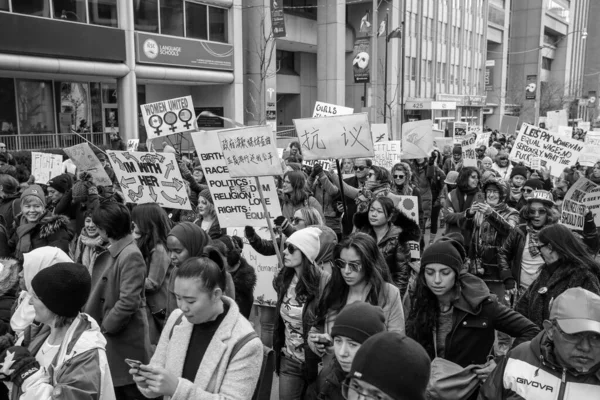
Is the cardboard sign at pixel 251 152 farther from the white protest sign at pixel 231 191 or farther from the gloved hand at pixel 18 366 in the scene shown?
the gloved hand at pixel 18 366

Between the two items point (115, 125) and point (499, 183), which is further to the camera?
point (115, 125)

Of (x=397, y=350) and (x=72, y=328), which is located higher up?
(x=397, y=350)

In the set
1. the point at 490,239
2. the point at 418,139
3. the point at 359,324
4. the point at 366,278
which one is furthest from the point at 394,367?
the point at 418,139

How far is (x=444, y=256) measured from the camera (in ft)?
10.6

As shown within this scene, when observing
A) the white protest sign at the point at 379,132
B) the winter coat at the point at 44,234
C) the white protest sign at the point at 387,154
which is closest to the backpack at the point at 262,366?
the winter coat at the point at 44,234

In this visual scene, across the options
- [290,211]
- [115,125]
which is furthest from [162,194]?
[115,125]

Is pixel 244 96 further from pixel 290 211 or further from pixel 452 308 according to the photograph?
pixel 452 308

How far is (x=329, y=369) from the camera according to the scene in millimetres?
2836

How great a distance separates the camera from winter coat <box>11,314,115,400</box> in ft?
7.72

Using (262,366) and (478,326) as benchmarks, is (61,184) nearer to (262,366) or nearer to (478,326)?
(262,366)

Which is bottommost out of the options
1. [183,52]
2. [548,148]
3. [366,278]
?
[366,278]

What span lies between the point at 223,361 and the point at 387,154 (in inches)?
409

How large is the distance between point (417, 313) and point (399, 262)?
142 cm

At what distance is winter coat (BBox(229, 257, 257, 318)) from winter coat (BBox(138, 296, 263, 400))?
180cm
